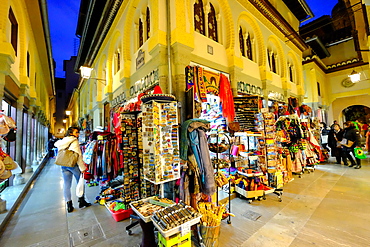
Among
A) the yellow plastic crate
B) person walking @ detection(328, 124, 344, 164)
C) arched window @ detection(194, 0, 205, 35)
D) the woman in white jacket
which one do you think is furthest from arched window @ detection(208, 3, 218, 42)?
person walking @ detection(328, 124, 344, 164)

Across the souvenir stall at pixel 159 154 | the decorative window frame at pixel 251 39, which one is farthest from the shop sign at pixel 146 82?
the decorative window frame at pixel 251 39

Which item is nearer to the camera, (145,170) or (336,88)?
(145,170)

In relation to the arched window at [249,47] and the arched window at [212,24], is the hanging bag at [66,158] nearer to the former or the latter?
the arched window at [212,24]

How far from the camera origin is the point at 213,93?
4.84 metres

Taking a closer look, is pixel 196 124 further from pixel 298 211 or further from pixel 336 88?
pixel 336 88

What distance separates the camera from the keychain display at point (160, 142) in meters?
2.66

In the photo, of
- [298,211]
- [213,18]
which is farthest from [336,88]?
[298,211]

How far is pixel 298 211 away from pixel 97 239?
368cm

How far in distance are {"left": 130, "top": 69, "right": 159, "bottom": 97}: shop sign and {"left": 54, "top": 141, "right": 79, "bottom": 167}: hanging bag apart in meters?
2.47

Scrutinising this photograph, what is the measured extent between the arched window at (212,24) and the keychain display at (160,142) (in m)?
3.79

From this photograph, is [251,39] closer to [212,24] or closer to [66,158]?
[212,24]

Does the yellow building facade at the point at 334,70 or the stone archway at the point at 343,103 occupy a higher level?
the yellow building facade at the point at 334,70

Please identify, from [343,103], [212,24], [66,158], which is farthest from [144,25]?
[343,103]

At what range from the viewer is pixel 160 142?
269 cm
